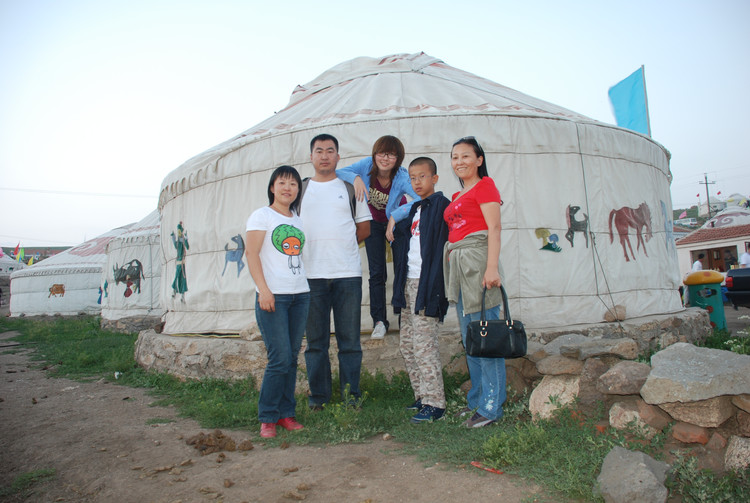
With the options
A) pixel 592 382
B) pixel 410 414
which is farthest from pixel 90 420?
pixel 592 382

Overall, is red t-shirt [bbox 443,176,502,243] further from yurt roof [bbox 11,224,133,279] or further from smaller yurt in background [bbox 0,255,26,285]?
smaller yurt in background [bbox 0,255,26,285]

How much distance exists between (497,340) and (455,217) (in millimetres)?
623

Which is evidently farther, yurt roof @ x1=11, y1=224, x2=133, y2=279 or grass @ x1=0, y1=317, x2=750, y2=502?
yurt roof @ x1=11, y1=224, x2=133, y2=279

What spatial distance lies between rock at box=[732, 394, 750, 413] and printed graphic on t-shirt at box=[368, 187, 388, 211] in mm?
1850

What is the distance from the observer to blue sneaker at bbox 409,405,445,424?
2365 millimetres

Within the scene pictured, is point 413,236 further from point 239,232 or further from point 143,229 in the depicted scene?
point 143,229

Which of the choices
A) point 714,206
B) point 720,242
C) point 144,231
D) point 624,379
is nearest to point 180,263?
point 624,379

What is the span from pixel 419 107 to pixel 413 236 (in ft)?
5.28

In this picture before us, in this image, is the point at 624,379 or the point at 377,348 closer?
the point at 624,379

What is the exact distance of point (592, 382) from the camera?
2.18m

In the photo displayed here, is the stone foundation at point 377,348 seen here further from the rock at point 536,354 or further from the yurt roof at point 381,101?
the yurt roof at point 381,101

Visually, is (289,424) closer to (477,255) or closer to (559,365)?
(477,255)

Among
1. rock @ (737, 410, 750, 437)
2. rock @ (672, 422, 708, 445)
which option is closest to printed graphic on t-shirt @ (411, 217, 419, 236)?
rock @ (672, 422, 708, 445)

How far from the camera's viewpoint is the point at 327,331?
2.62 m
